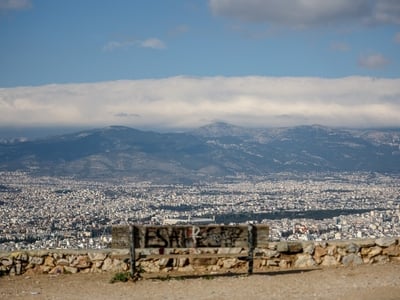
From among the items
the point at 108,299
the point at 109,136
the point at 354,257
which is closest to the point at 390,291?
the point at 354,257

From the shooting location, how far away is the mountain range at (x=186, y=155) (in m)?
127

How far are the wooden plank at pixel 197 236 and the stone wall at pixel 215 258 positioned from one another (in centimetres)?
33

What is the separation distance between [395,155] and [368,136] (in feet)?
103

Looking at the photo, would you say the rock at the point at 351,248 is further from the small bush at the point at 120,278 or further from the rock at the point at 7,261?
the rock at the point at 7,261

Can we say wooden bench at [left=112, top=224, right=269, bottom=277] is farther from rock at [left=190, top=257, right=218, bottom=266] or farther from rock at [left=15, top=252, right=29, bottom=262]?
rock at [left=15, top=252, right=29, bottom=262]

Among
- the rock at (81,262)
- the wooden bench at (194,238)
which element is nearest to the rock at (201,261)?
the wooden bench at (194,238)

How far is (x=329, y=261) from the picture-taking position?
1288 centimetres

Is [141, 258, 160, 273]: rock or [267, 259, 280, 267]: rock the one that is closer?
[141, 258, 160, 273]: rock

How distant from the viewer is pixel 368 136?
187375 mm

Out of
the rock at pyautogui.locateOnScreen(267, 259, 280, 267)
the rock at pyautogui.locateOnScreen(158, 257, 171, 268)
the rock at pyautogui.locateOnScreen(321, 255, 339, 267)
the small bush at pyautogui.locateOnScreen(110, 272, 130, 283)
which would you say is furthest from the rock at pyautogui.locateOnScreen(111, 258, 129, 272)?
the rock at pyautogui.locateOnScreen(321, 255, 339, 267)

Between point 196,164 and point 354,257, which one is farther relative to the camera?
point 196,164

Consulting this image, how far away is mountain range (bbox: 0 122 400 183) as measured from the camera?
127062 millimetres

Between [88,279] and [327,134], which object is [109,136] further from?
[88,279]

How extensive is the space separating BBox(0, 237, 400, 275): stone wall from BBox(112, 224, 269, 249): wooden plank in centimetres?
33
